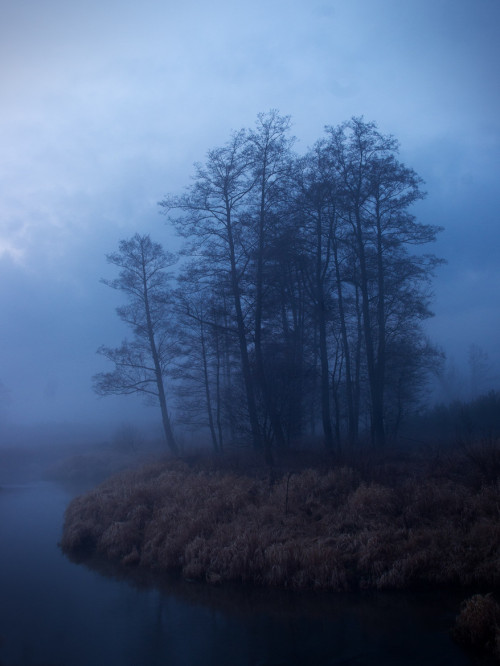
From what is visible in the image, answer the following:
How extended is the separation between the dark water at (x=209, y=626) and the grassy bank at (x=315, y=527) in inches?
22.0

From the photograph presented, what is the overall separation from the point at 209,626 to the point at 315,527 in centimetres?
347

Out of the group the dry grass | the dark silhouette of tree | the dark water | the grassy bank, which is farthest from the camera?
the dark silhouette of tree

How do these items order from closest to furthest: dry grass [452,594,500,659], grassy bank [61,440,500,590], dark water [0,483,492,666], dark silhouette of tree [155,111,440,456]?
dry grass [452,594,500,659], dark water [0,483,492,666], grassy bank [61,440,500,590], dark silhouette of tree [155,111,440,456]

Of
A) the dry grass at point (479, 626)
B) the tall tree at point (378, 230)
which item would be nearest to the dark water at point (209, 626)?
the dry grass at point (479, 626)

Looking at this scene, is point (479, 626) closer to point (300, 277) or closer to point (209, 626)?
point (209, 626)

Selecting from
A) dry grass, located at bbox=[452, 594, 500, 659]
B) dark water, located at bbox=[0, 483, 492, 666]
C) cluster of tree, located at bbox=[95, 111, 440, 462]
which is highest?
cluster of tree, located at bbox=[95, 111, 440, 462]

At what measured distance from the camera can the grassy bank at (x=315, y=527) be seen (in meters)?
8.97

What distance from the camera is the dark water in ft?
22.8

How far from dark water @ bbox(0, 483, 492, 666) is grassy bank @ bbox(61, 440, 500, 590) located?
56 cm

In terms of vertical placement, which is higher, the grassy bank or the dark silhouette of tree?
the dark silhouette of tree

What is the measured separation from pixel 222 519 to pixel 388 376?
12.7 m

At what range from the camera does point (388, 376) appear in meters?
22.4

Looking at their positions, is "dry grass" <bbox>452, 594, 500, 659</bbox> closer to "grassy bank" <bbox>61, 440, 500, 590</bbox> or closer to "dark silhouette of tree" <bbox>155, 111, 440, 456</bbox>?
"grassy bank" <bbox>61, 440, 500, 590</bbox>

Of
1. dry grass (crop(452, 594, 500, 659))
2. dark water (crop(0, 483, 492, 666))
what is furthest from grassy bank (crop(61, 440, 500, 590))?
dry grass (crop(452, 594, 500, 659))
